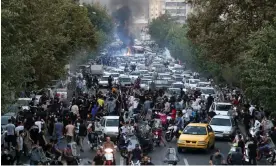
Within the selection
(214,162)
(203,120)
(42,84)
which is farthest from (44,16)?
(214,162)

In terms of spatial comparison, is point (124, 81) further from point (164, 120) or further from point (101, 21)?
point (101, 21)

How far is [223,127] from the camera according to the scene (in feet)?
119

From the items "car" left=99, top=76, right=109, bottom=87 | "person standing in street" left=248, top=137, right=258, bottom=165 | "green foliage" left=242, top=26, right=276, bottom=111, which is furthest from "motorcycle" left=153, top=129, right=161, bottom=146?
"car" left=99, top=76, right=109, bottom=87

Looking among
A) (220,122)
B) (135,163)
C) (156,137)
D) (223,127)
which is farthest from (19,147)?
(220,122)

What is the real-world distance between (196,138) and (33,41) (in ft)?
28.3

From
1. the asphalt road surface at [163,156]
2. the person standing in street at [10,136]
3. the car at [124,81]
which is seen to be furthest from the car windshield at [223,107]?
the car at [124,81]

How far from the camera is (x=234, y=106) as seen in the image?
155 ft

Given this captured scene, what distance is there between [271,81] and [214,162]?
6.70m

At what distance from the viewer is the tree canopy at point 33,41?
24.5 metres

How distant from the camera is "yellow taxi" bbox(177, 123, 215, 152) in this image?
31.3 m

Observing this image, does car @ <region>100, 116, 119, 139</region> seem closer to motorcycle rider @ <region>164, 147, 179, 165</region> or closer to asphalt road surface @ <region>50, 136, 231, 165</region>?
asphalt road surface @ <region>50, 136, 231, 165</region>

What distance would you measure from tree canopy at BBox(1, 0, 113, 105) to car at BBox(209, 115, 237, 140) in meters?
8.61

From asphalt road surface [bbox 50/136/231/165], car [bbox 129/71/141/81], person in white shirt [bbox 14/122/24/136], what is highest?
person in white shirt [bbox 14/122/24/136]

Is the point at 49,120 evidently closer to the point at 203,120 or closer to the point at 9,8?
the point at 203,120
